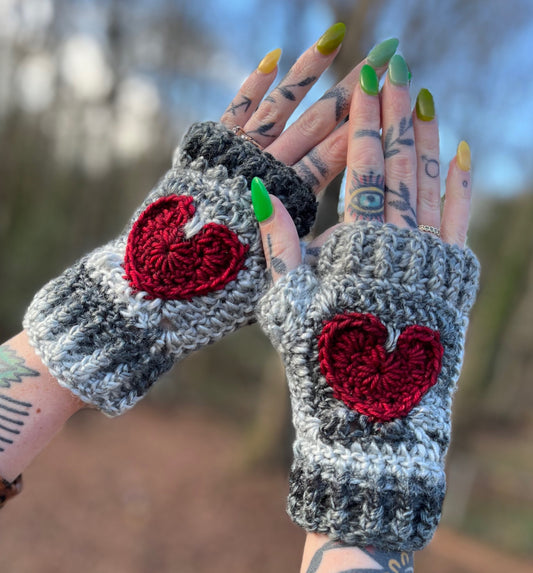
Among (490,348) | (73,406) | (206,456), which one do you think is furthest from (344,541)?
(490,348)

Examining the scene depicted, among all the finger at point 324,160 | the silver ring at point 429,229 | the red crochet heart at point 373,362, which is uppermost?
the finger at point 324,160

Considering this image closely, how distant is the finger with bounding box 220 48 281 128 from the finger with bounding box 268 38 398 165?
0.46 ft

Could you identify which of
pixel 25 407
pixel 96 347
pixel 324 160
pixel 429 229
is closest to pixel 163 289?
pixel 96 347

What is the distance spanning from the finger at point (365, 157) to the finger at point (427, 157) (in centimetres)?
11

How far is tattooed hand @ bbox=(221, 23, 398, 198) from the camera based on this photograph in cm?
132

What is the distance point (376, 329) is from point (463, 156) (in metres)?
0.54

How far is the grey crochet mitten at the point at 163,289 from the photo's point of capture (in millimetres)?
1175

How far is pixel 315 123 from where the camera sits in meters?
1.34

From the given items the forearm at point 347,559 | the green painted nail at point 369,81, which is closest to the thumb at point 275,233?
the green painted nail at point 369,81

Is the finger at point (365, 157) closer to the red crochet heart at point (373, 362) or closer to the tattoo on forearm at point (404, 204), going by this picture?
the tattoo on forearm at point (404, 204)

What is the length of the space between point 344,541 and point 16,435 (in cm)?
82

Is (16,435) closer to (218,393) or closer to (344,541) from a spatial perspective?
(344,541)

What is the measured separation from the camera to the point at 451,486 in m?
6.48

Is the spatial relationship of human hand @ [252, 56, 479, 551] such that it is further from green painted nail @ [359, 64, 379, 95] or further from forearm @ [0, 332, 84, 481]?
forearm @ [0, 332, 84, 481]
